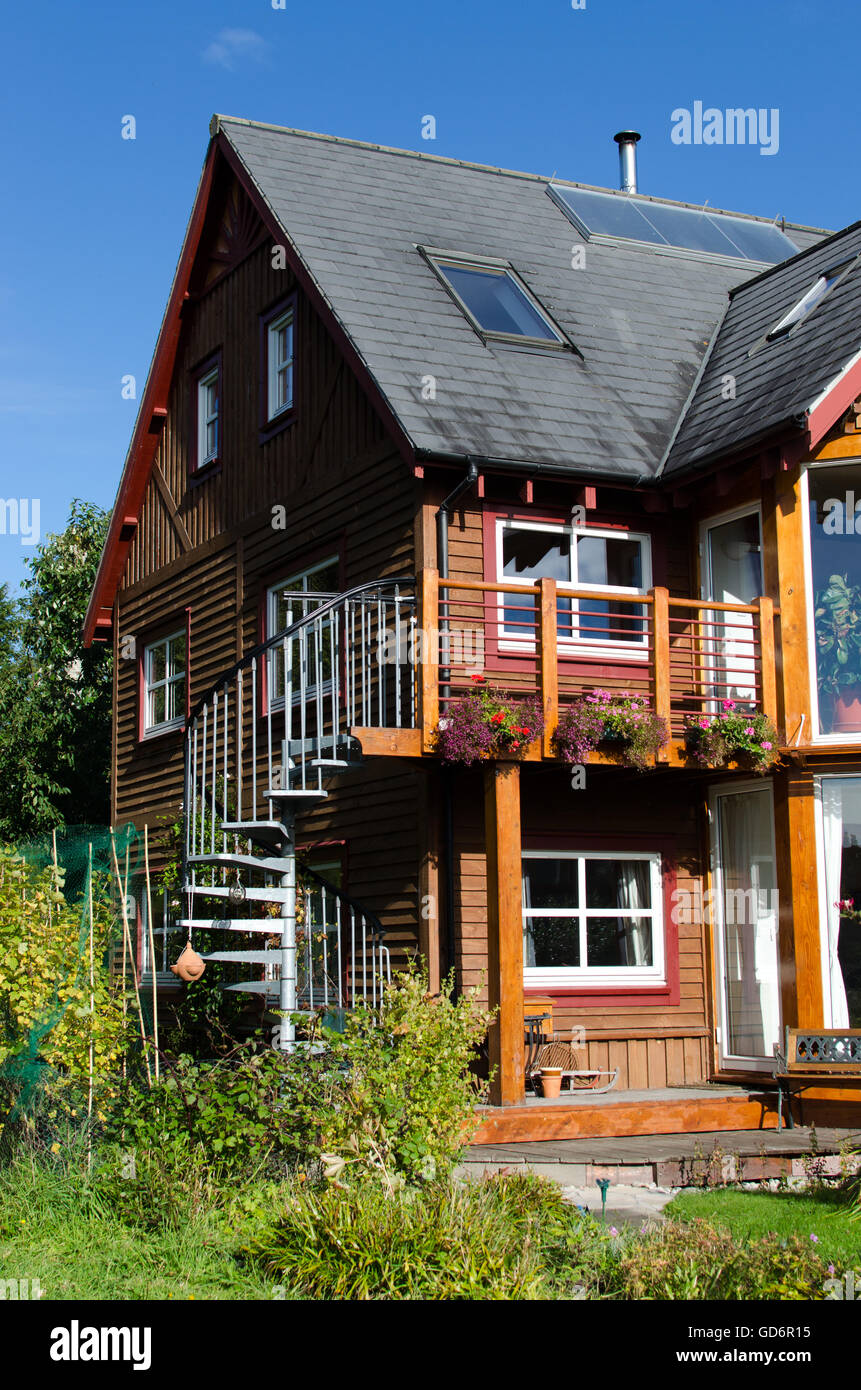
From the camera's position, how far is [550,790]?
12.5 meters

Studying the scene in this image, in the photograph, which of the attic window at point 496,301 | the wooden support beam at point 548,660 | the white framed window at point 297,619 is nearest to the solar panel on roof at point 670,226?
the attic window at point 496,301

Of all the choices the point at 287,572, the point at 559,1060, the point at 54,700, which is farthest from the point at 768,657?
the point at 54,700

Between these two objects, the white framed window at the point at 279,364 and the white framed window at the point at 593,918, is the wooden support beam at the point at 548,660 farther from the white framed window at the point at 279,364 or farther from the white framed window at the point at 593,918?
the white framed window at the point at 279,364

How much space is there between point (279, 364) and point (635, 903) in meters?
7.41

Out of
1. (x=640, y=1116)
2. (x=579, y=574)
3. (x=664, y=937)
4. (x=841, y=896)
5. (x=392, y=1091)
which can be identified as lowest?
(x=640, y=1116)

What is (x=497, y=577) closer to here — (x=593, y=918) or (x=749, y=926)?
(x=593, y=918)

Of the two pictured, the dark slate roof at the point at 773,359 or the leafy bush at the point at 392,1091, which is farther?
the dark slate roof at the point at 773,359

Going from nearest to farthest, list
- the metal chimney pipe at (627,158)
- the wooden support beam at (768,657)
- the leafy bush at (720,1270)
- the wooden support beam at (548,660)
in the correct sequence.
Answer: the leafy bush at (720,1270) < the wooden support beam at (548,660) < the wooden support beam at (768,657) < the metal chimney pipe at (627,158)

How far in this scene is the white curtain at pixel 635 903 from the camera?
12680mm

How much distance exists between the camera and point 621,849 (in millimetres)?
12703

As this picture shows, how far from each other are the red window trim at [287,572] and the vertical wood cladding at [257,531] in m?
0.03
